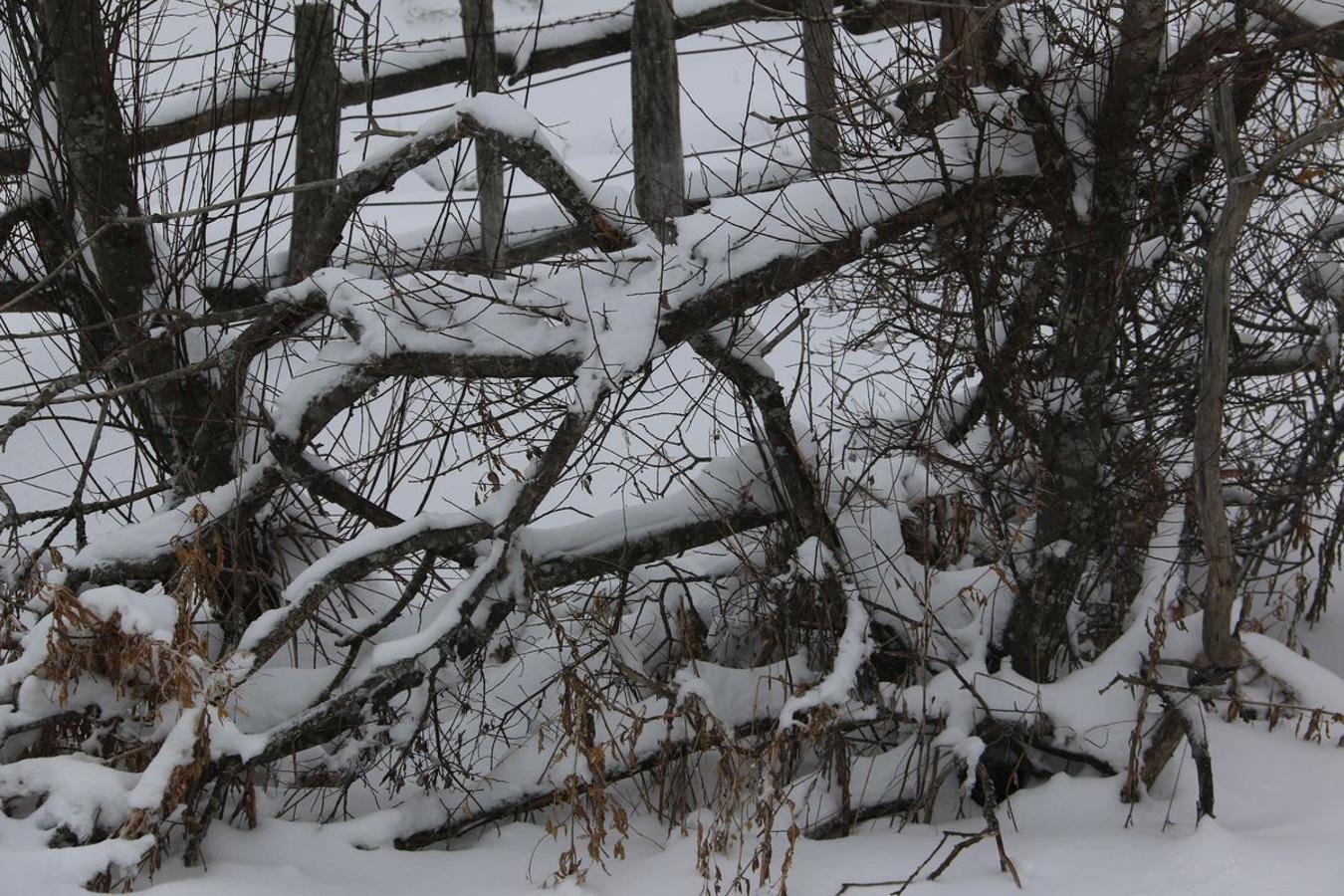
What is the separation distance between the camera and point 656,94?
578 cm

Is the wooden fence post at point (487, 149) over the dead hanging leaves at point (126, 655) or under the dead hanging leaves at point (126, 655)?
over

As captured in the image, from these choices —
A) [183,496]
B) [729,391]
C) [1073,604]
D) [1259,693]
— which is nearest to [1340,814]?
[1259,693]

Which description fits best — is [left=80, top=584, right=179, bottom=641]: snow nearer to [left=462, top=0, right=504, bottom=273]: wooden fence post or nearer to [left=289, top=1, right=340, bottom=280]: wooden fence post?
[left=289, top=1, right=340, bottom=280]: wooden fence post

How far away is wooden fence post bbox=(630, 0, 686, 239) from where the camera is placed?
5.75 meters

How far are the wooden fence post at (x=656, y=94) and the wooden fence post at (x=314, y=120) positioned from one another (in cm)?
146

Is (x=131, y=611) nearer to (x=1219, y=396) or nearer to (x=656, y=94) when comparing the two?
(x=1219, y=396)

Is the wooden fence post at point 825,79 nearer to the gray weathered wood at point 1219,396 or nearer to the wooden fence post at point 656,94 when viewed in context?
the gray weathered wood at point 1219,396

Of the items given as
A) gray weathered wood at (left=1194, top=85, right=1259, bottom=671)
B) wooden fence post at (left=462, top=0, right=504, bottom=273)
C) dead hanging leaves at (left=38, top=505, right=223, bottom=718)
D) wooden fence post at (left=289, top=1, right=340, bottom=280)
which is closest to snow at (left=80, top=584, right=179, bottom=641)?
dead hanging leaves at (left=38, top=505, right=223, bottom=718)

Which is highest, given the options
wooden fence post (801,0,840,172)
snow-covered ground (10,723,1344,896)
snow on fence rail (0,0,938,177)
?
snow on fence rail (0,0,938,177)

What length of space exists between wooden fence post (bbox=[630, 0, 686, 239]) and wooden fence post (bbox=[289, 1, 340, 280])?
1.46 meters

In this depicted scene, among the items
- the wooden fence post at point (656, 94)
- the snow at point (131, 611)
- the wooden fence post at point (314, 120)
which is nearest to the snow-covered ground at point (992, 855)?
the snow at point (131, 611)

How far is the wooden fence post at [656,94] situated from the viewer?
18.9ft

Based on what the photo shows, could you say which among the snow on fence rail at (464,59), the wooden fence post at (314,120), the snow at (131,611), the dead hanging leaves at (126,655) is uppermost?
the snow on fence rail at (464,59)

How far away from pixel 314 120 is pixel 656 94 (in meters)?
1.67
